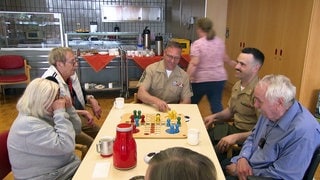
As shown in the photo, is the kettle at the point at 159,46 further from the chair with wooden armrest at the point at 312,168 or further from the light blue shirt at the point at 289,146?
the chair with wooden armrest at the point at 312,168

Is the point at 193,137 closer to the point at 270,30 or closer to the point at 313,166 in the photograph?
the point at 313,166

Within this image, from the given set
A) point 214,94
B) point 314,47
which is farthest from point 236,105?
point 314,47

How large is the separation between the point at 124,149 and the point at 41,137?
16.6 inches

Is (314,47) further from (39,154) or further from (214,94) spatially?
(39,154)

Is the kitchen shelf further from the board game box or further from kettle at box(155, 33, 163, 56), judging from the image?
the board game box

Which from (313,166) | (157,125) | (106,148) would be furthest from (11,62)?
(313,166)

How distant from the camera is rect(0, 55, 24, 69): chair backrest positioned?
14.3ft

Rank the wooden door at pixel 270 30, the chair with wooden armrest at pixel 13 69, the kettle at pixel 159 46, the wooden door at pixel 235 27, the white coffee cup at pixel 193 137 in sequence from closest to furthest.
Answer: the white coffee cup at pixel 193 137 < the wooden door at pixel 270 30 < the chair with wooden armrest at pixel 13 69 < the kettle at pixel 159 46 < the wooden door at pixel 235 27

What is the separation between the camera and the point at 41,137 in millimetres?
1312

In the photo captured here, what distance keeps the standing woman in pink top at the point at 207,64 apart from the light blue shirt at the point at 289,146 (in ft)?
4.59

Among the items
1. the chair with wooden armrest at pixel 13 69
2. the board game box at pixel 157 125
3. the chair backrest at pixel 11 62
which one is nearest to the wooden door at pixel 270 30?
the board game box at pixel 157 125

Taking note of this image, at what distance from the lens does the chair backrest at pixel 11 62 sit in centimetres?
436

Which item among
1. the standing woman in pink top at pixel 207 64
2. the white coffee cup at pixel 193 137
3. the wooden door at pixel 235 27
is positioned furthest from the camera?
the wooden door at pixel 235 27

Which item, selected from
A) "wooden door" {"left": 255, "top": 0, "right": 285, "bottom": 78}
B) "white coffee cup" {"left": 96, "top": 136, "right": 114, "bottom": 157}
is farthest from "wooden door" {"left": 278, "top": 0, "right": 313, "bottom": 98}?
"white coffee cup" {"left": 96, "top": 136, "right": 114, "bottom": 157}
